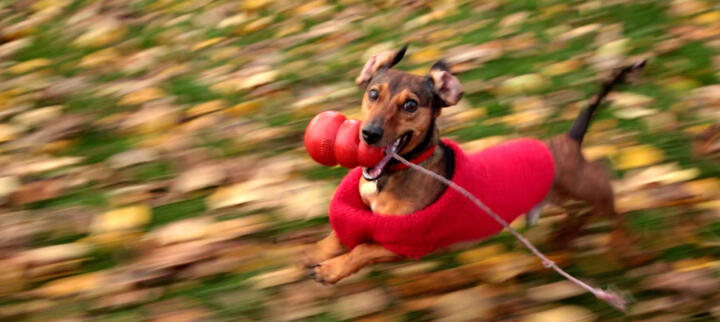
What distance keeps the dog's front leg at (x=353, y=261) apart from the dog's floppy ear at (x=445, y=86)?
54cm

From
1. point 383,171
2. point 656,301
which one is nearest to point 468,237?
point 383,171

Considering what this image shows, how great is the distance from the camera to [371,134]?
2488 mm

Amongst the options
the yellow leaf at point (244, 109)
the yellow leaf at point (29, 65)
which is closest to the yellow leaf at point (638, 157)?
the yellow leaf at point (244, 109)

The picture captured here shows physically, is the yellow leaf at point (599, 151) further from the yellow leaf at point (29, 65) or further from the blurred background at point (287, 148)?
the yellow leaf at point (29, 65)

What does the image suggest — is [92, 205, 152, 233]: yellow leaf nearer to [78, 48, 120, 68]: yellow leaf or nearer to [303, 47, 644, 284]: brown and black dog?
[303, 47, 644, 284]: brown and black dog

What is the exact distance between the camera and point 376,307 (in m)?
2.69

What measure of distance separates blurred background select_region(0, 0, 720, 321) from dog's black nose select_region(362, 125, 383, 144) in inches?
22.9

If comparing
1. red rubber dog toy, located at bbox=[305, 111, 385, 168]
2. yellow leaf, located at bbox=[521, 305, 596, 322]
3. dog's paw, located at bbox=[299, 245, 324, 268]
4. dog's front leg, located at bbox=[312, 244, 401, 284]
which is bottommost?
yellow leaf, located at bbox=[521, 305, 596, 322]

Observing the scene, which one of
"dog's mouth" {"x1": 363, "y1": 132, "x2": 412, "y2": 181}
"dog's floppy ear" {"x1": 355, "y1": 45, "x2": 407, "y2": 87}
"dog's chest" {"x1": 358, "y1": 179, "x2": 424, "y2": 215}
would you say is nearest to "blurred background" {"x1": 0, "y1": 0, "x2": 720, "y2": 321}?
"dog's chest" {"x1": 358, "y1": 179, "x2": 424, "y2": 215}

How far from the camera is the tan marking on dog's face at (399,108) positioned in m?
2.54

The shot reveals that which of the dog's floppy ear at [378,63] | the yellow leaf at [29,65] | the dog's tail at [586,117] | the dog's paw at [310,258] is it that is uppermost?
the yellow leaf at [29,65]

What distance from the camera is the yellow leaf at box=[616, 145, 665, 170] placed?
3.38m

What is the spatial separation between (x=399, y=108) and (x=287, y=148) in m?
1.33

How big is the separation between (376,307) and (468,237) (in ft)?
1.31
